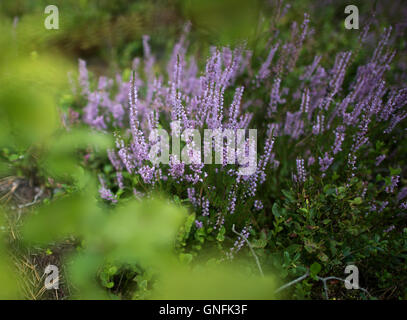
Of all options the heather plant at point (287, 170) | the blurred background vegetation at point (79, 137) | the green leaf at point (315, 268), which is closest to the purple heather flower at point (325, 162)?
the heather plant at point (287, 170)

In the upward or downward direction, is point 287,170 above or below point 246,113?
below

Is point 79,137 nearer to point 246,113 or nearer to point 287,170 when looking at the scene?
point 246,113

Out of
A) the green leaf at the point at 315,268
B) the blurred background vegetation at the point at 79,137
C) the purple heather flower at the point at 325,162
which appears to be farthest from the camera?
the purple heather flower at the point at 325,162

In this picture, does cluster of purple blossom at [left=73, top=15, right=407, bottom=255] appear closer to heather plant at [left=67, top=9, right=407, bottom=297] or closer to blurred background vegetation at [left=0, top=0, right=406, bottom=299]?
heather plant at [left=67, top=9, right=407, bottom=297]

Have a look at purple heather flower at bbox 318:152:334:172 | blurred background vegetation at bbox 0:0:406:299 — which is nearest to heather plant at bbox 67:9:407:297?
purple heather flower at bbox 318:152:334:172

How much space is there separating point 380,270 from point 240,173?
0.99 m

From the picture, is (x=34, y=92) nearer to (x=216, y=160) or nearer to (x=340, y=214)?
(x=216, y=160)

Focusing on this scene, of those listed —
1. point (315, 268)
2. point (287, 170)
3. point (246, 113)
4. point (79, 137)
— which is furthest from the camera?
point (287, 170)

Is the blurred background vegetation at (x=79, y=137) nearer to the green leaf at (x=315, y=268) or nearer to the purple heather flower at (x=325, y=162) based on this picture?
the green leaf at (x=315, y=268)

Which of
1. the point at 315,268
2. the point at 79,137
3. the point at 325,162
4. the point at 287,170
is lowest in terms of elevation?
the point at 315,268

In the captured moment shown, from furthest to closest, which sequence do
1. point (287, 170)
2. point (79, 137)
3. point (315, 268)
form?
point (287, 170)
point (315, 268)
point (79, 137)

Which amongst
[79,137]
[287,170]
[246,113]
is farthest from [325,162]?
[79,137]

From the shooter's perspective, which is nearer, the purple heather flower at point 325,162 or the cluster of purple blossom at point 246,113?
the cluster of purple blossom at point 246,113

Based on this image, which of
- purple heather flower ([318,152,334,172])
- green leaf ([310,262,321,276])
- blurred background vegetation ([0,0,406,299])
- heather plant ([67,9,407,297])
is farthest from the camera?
purple heather flower ([318,152,334,172])
